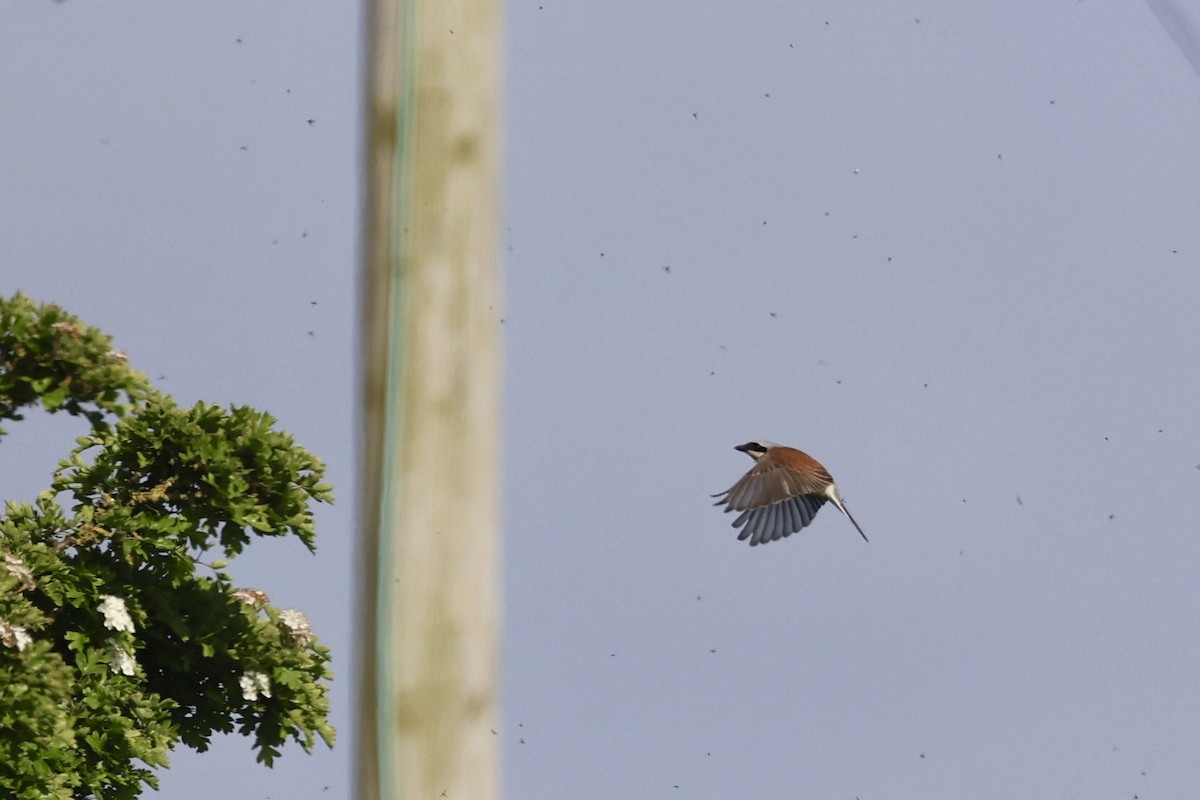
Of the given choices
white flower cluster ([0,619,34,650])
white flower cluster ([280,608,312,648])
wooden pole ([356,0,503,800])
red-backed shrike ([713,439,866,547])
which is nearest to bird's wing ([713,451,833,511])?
red-backed shrike ([713,439,866,547])

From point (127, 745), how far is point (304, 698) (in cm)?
67

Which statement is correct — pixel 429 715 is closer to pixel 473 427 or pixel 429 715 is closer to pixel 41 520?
pixel 473 427

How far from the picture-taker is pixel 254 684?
6.03 meters

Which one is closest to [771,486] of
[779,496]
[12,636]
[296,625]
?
[779,496]

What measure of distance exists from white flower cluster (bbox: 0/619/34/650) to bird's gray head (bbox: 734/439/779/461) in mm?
4287

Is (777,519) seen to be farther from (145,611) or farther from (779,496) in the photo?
(145,611)

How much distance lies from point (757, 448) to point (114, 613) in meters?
3.94

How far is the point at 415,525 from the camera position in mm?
2598

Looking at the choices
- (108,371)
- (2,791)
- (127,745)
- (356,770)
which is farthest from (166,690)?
(356,770)

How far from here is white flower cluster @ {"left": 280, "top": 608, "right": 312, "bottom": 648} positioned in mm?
6125

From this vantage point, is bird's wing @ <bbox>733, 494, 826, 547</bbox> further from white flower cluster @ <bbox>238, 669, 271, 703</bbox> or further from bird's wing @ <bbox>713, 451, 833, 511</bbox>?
white flower cluster @ <bbox>238, 669, 271, 703</bbox>

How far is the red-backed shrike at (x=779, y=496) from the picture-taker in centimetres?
824

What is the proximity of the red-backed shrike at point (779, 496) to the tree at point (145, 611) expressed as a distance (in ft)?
9.23

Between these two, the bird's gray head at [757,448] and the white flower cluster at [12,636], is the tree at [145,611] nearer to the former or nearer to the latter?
the white flower cluster at [12,636]
